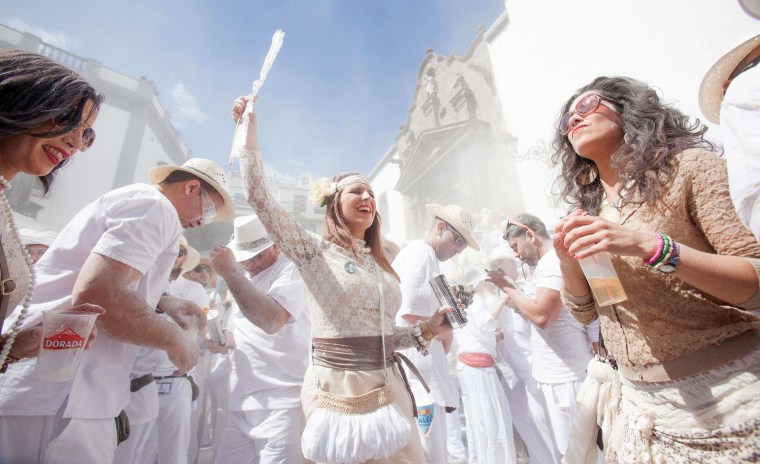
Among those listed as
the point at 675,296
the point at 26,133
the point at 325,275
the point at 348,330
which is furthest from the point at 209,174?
the point at 675,296

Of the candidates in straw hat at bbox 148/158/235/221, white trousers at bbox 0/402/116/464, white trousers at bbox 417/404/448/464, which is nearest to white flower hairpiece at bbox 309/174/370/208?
straw hat at bbox 148/158/235/221

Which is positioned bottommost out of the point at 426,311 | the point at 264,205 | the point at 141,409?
the point at 141,409

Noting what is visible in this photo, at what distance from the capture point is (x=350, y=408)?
4.66 ft

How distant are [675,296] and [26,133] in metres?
2.47

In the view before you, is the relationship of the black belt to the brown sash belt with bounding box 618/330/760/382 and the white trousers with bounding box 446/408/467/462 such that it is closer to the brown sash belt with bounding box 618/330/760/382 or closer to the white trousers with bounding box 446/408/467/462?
the brown sash belt with bounding box 618/330/760/382

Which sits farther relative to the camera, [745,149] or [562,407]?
[562,407]

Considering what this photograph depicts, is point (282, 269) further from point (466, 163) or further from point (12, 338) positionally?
point (466, 163)

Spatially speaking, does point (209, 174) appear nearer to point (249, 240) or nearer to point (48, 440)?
point (249, 240)

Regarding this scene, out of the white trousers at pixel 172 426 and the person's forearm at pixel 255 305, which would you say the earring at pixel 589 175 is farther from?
the white trousers at pixel 172 426

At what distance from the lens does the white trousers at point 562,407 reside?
288 cm

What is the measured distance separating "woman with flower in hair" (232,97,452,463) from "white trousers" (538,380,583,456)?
70.5 inches

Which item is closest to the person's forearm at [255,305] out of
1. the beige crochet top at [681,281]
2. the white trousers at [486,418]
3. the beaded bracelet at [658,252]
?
the beige crochet top at [681,281]

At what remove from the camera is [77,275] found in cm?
154

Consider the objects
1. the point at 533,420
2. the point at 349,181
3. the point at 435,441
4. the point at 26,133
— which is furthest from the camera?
the point at 533,420
